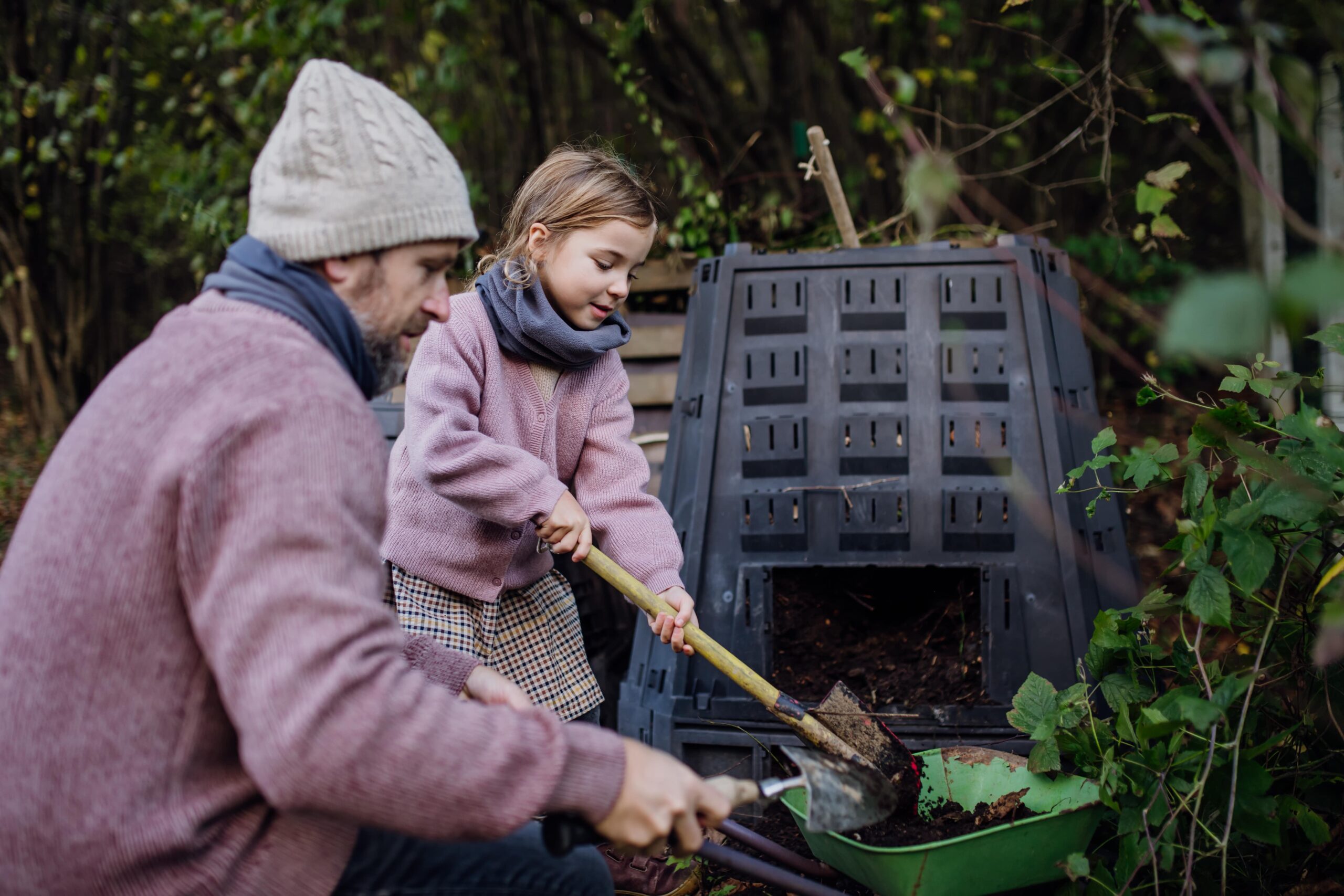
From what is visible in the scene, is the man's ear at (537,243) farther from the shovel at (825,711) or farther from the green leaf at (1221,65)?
the green leaf at (1221,65)

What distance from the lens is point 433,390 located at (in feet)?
6.51

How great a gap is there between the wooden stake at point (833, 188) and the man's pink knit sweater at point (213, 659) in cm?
231

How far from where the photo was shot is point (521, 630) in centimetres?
223

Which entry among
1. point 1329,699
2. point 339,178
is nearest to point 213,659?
point 339,178

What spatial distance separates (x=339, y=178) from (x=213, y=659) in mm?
550

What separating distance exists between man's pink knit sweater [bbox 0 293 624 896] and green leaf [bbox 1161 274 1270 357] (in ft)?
2.45

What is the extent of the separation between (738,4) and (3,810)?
5.66m

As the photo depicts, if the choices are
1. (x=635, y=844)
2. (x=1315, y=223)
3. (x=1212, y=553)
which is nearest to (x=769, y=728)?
(x=1212, y=553)

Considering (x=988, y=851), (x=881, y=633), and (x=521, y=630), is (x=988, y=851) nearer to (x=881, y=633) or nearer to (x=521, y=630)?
(x=881, y=633)

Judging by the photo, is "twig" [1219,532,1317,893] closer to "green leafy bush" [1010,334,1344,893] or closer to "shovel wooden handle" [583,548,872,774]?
"green leafy bush" [1010,334,1344,893]

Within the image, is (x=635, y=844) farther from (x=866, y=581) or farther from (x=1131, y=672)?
(x=866, y=581)

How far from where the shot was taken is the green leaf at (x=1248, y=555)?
156 cm

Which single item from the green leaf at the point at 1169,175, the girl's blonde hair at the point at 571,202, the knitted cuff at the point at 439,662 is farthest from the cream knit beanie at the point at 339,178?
the green leaf at the point at 1169,175

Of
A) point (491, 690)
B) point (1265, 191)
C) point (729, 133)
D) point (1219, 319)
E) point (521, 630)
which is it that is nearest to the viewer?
point (1219, 319)
